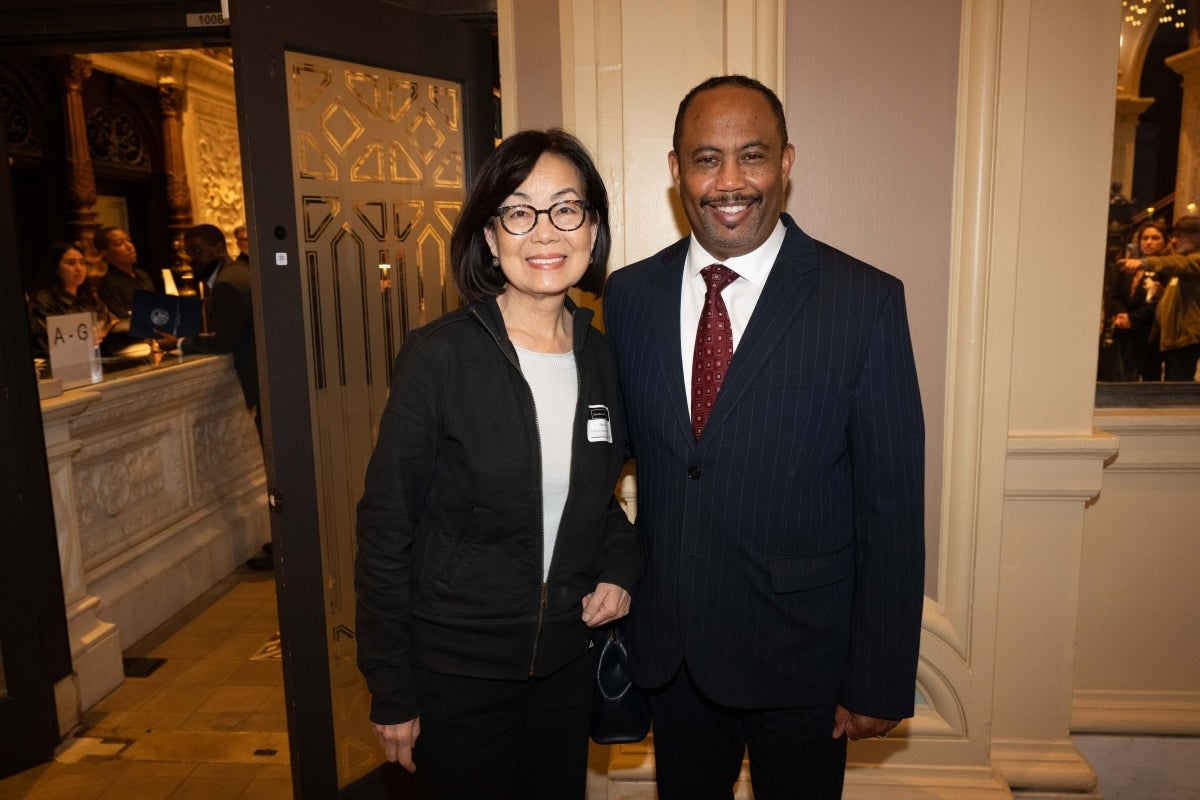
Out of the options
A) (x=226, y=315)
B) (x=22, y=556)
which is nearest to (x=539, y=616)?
(x=22, y=556)

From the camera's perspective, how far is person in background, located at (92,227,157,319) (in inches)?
215

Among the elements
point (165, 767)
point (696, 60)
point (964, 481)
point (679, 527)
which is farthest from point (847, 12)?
point (165, 767)

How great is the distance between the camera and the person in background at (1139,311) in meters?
2.68

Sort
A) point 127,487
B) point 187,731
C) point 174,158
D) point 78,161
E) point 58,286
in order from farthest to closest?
point 174,158 < point 78,161 < point 58,286 < point 127,487 < point 187,731

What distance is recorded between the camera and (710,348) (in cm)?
160

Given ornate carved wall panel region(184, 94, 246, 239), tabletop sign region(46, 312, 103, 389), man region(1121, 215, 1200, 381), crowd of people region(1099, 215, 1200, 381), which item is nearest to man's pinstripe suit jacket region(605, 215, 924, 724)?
crowd of people region(1099, 215, 1200, 381)

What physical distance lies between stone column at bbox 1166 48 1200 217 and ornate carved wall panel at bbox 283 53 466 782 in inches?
87.4

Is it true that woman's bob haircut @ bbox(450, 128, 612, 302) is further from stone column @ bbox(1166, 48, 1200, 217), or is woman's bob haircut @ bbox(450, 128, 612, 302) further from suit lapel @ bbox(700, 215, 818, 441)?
stone column @ bbox(1166, 48, 1200, 217)

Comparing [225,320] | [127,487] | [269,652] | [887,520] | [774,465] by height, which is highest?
[225,320]

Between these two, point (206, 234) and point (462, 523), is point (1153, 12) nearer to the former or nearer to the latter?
point (462, 523)

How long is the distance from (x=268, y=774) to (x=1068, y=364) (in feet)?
9.04

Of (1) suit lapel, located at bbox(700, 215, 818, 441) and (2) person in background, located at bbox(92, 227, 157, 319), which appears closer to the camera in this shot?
(1) suit lapel, located at bbox(700, 215, 818, 441)

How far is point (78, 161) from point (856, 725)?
6799 millimetres

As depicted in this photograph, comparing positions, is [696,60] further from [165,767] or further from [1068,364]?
[165,767]
